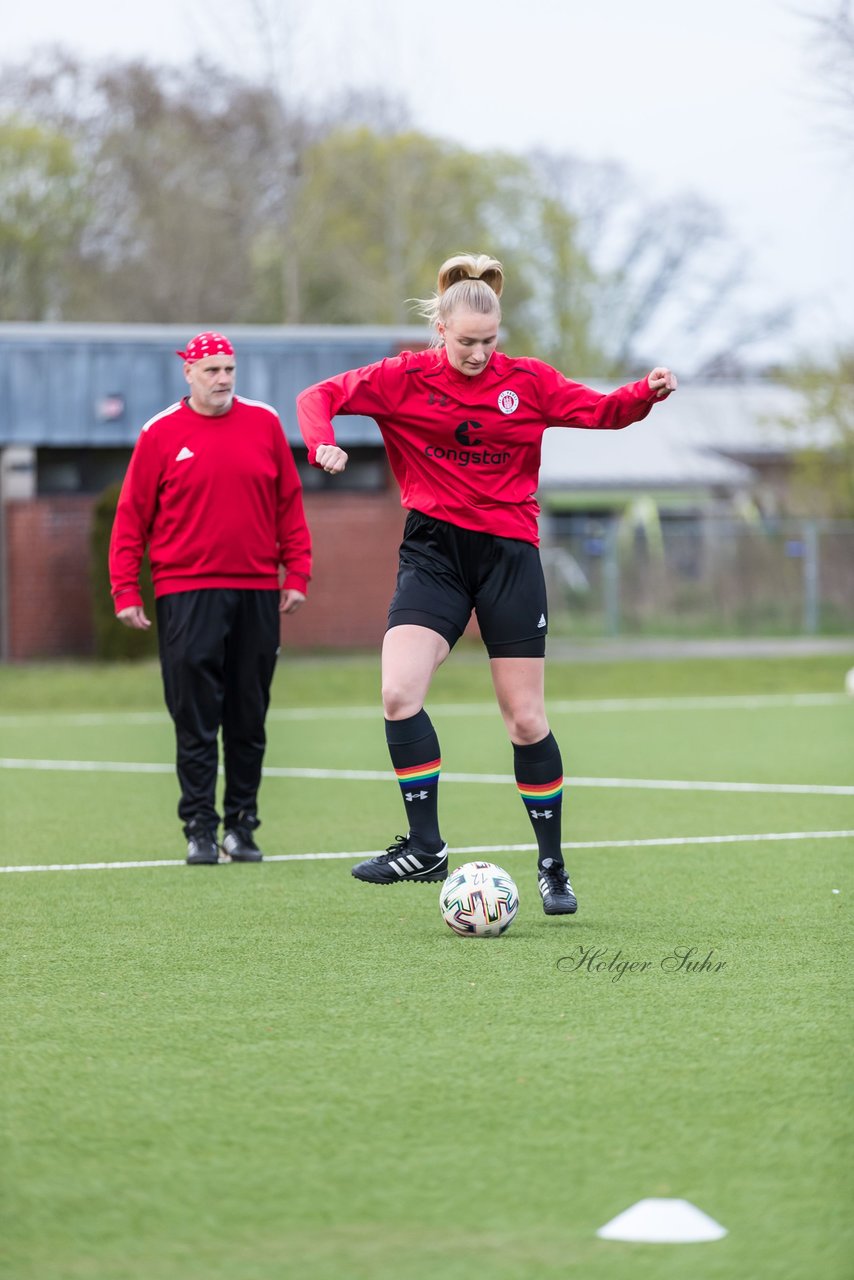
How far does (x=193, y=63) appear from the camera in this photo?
136ft

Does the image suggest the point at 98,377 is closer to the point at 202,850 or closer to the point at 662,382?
the point at 202,850

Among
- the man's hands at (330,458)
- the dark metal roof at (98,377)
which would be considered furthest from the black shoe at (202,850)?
the dark metal roof at (98,377)

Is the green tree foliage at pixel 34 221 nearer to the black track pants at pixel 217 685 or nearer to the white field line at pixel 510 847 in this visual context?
the black track pants at pixel 217 685

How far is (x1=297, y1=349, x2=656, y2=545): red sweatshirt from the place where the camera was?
5.84 m

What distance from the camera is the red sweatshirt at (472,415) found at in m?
5.84

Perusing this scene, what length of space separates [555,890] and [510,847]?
5.40 feet

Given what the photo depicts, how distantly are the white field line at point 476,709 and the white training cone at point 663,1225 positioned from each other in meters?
13.0

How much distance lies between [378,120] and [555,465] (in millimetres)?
10091

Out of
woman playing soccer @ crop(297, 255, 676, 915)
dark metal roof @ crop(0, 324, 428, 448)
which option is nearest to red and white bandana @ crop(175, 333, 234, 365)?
woman playing soccer @ crop(297, 255, 676, 915)

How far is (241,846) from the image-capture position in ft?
24.3

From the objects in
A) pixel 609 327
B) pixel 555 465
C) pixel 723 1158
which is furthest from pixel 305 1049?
pixel 609 327

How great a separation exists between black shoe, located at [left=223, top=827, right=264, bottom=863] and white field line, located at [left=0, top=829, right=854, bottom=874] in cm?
6

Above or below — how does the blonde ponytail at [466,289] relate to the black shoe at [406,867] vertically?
above
